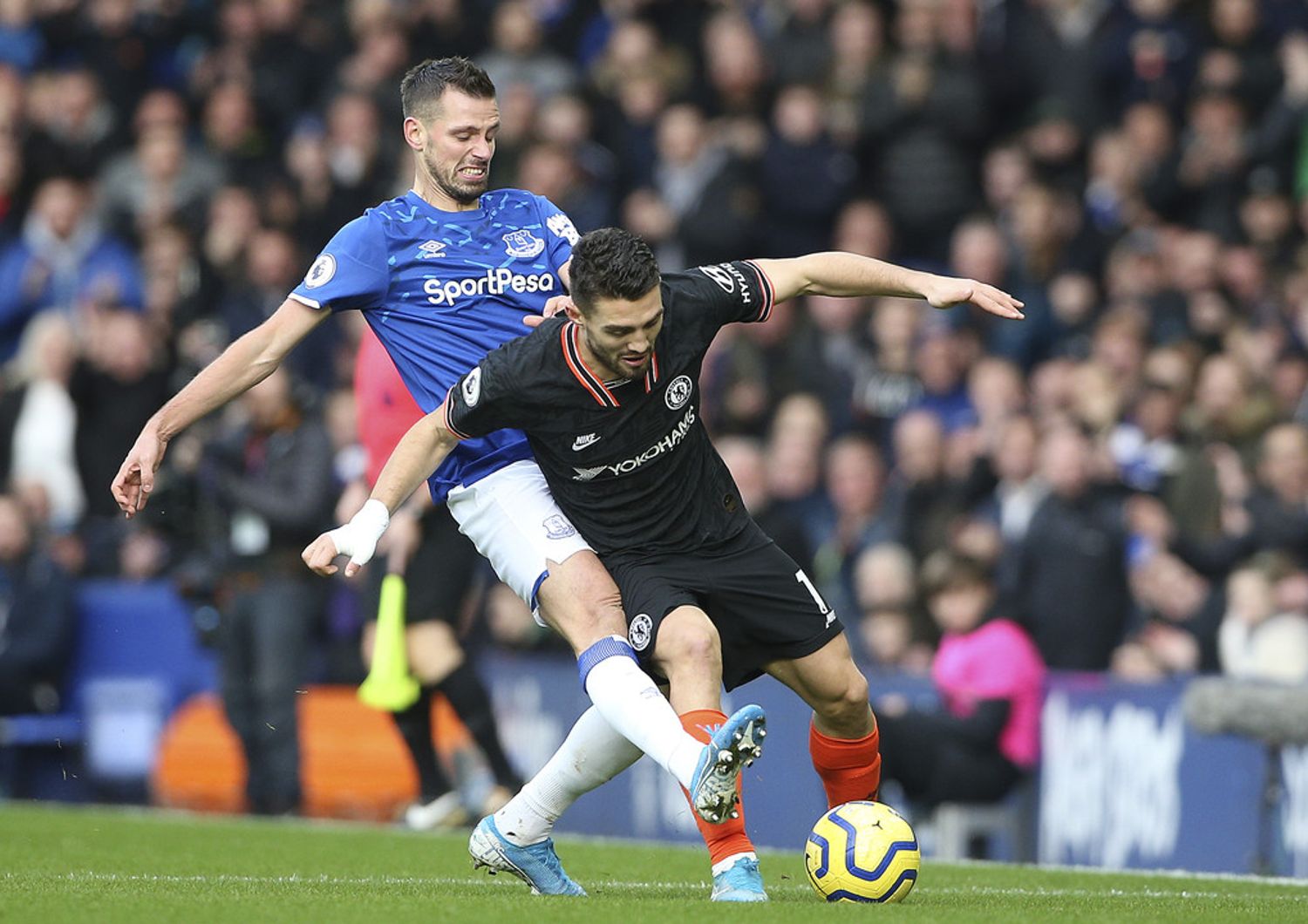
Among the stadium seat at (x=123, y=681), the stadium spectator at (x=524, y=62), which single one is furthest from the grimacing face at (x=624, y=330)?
the stadium spectator at (x=524, y=62)

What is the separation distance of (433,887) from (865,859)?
150 cm

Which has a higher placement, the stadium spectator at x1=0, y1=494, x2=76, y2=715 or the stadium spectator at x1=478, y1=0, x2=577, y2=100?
the stadium spectator at x1=478, y1=0, x2=577, y2=100

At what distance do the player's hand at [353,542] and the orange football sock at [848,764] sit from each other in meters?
1.68

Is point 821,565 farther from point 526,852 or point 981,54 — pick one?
point 526,852

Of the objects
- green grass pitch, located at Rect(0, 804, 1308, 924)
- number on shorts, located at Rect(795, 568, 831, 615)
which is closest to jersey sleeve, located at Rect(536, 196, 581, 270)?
number on shorts, located at Rect(795, 568, 831, 615)

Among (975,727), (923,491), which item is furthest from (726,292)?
(923,491)

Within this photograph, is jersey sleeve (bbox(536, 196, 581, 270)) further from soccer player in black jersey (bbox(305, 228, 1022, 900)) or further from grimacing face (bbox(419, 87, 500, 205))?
soccer player in black jersey (bbox(305, 228, 1022, 900))

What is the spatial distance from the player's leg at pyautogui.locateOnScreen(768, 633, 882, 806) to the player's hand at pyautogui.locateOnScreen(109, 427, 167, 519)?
206cm

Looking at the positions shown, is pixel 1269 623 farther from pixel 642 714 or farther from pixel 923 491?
pixel 642 714

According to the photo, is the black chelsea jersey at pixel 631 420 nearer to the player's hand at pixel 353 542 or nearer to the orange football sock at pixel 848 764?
the player's hand at pixel 353 542

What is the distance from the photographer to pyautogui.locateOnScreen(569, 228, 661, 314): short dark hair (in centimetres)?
661

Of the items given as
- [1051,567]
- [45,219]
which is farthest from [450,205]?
[45,219]

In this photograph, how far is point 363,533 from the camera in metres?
6.80

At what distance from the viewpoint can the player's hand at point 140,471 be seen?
7098mm
